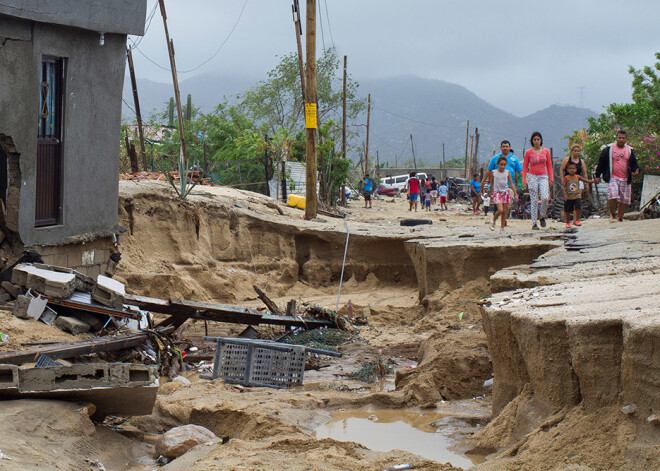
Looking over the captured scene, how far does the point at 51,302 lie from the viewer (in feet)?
27.2

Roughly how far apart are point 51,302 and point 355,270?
6810 mm

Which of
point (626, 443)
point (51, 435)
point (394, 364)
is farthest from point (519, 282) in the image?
point (51, 435)

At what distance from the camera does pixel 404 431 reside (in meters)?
6.23

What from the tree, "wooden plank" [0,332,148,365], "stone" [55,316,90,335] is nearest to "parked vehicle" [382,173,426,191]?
the tree

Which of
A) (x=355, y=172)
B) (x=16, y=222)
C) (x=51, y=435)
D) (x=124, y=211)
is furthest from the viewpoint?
(x=355, y=172)

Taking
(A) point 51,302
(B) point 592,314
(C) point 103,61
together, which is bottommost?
(A) point 51,302

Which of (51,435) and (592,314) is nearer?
(592,314)

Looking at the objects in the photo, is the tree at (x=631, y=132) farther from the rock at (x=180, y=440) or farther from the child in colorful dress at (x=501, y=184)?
the rock at (x=180, y=440)

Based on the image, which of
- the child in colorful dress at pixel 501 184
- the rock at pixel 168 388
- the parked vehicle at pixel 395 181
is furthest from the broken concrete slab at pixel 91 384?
the parked vehicle at pixel 395 181

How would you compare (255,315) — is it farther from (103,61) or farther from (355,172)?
(355,172)

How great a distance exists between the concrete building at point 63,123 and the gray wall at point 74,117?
13mm

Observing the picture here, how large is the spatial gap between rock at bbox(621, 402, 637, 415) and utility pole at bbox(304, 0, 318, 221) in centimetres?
1224

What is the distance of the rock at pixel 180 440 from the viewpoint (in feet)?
17.8

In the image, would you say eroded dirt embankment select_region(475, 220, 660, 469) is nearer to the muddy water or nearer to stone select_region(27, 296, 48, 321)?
the muddy water
